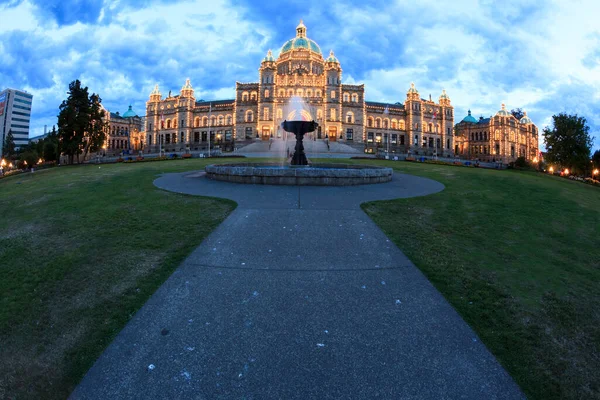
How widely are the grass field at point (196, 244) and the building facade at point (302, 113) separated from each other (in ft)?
218

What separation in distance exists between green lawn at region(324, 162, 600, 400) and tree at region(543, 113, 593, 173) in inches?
1927

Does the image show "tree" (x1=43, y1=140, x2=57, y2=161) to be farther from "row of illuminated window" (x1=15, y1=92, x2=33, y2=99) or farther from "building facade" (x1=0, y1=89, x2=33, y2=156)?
"row of illuminated window" (x1=15, y1=92, x2=33, y2=99)

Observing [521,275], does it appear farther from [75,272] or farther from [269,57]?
[269,57]

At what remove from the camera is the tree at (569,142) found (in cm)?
4922

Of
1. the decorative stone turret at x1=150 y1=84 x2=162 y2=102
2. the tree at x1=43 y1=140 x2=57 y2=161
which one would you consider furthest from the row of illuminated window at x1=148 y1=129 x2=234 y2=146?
the tree at x1=43 y1=140 x2=57 y2=161

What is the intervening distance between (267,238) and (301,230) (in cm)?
104

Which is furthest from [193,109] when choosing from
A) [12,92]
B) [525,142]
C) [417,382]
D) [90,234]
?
→ [525,142]

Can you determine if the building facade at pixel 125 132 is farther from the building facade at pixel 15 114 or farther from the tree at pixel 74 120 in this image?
the tree at pixel 74 120

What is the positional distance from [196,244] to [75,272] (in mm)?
2356

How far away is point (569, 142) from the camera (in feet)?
162

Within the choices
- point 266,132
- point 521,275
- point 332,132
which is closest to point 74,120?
point 266,132

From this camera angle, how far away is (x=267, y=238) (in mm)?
7688

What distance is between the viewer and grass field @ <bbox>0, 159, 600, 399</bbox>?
3.87 meters

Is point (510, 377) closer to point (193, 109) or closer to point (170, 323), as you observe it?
point (170, 323)
